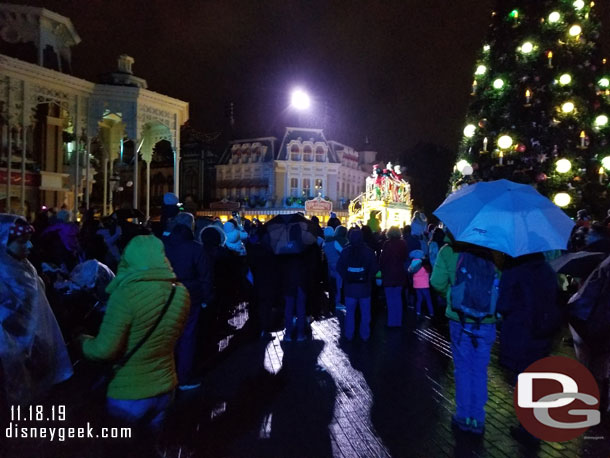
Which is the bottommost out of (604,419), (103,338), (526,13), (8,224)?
(604,419)

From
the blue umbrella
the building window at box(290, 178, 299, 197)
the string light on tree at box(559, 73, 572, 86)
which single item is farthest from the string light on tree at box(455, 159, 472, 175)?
the building window at box(290, 178, 299, 197)

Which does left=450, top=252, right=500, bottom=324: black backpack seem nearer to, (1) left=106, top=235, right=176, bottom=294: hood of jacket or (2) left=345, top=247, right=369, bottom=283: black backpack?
(1) left=106, top=235, right=176, bottom=294: hood of jacket

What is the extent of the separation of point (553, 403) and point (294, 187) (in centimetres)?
4409

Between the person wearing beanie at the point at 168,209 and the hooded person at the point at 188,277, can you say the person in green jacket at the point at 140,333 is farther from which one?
the person wearing beanie at the point at 168,209

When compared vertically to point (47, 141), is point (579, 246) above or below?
below

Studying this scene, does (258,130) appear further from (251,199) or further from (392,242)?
(392,242)

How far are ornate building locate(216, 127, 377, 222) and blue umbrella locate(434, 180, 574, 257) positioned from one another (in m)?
41.0

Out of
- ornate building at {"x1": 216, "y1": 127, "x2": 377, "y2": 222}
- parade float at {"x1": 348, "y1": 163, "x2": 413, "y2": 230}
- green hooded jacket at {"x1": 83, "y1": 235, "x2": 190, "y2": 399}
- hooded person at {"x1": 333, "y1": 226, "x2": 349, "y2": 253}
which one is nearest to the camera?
green hooded jacket at {"x1": 83, "y1": 235, "x2": 190, "y2": 399}

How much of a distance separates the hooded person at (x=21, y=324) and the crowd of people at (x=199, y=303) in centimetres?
1

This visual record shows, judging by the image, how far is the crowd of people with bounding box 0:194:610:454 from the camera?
123 inches

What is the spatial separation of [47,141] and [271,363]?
2025cm

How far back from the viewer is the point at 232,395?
572 centimetres

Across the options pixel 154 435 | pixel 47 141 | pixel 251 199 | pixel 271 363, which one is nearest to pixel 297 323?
pixel 271 363

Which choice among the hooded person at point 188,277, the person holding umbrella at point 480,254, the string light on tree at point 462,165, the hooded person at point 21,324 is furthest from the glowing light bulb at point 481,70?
the hooded person at point 21,324
